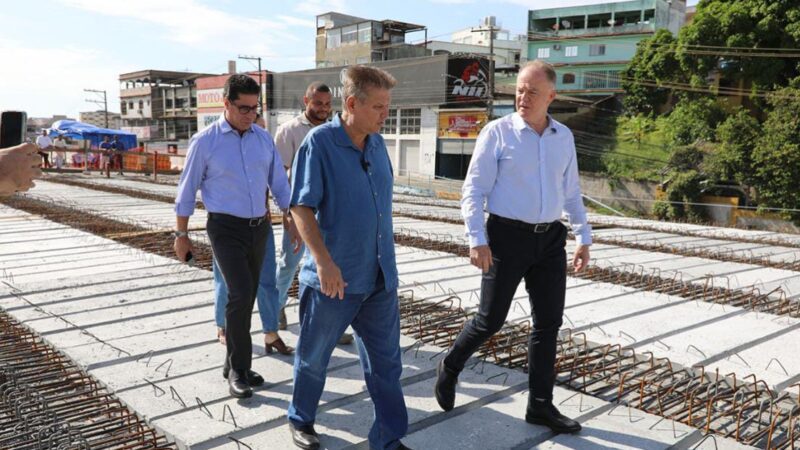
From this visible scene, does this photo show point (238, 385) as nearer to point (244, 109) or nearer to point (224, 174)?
point (224, 174)

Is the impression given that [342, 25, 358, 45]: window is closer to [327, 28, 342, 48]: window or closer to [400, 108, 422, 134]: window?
[327, 28, 342, 48]: window

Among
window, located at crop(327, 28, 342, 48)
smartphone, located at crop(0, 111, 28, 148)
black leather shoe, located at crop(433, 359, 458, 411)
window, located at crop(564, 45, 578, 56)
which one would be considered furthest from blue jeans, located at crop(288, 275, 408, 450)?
window, located at crop(327, 28, 342, 48)

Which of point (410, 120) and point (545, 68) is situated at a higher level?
point (410, 120)

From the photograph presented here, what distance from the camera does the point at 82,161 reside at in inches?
1033

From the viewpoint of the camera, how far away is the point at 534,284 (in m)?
2.92

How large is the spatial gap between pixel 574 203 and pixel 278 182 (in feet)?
5.80

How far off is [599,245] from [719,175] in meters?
16.1

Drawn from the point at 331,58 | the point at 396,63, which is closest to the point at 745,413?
the point at 396,63

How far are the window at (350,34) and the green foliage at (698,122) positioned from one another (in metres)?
26.1

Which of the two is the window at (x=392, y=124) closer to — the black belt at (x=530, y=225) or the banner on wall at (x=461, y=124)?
the banner on wall at (x=461, y=124)

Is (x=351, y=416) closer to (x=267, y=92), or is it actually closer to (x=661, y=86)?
(x=661, y=86)

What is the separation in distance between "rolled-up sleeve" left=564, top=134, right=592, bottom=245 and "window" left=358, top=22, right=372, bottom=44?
4186 centimetres

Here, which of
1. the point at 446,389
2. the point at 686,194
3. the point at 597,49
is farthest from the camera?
the point at 597,49

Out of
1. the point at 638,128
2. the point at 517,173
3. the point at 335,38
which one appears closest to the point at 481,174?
the point at 517,173
